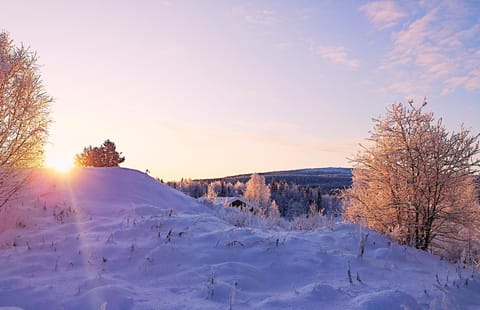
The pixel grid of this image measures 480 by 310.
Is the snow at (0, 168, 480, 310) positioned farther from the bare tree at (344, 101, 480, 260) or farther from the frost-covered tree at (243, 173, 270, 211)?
the frost-covered tree at (243, 173, 270, 211)

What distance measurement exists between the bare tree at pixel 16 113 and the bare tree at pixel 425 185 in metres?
7.01

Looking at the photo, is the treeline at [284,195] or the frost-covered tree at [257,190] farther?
the treeline at [284,195]

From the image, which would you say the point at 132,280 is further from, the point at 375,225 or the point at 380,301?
the point at 375,225

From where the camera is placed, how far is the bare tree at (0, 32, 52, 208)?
7.28 meters

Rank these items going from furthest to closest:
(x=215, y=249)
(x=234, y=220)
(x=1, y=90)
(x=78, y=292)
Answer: (x=234, y=220) < (x=1, y=90) < (x=215, y=249) < (x=78, y=292)

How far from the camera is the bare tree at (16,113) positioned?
287 inches

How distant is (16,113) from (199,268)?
516 centimetres

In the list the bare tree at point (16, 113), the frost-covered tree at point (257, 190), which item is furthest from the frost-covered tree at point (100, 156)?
the bare tree at point (16, 113)

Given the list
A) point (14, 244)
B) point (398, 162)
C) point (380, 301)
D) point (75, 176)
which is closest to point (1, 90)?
point (14, 244)

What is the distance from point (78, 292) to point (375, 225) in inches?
295

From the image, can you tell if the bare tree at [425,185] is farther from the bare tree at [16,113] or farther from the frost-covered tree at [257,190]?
the frost-covered tree at [257,190]

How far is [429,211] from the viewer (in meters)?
8.13

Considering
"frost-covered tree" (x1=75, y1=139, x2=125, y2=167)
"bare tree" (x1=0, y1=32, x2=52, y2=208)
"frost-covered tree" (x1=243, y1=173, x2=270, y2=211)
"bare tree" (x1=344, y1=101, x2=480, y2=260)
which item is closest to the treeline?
"frost-covered tree" (x1=243, y1=173, x2=270, y2=211)

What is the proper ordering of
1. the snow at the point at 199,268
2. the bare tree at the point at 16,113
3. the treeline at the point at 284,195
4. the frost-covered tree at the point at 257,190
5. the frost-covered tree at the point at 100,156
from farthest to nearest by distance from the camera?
the treeline at the point at 284,195
the frost-covered tree at the point at 257,190
the frost-covered tree at the point at 100,156
the bare tree at the point at 16,113
the snow at the point at 199,268
